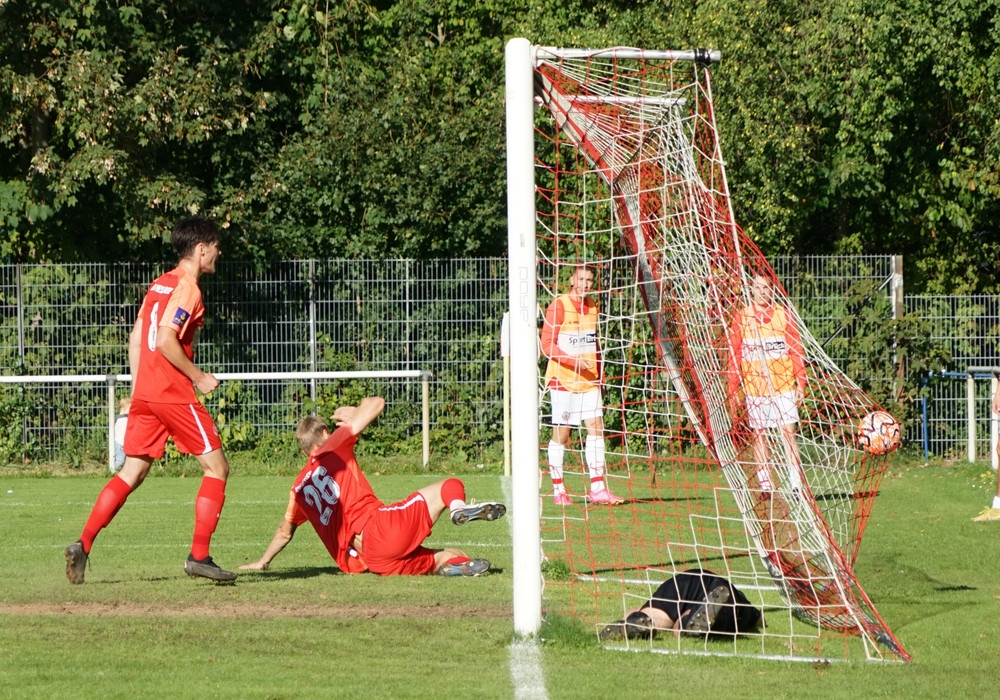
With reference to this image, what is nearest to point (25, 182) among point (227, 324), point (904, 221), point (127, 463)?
point (227, 324)

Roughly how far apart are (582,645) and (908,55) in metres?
14.0

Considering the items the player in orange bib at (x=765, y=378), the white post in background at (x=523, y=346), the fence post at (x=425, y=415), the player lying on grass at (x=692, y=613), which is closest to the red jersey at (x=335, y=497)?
the white post in background at (x=523, y=346)

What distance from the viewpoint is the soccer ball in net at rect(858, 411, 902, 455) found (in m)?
6.30

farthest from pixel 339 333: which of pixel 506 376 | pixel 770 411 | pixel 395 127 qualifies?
pixel 770 411

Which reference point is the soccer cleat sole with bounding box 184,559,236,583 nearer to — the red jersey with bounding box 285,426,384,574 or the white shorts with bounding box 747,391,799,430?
the red jersey with bounding box 285,426,384,574

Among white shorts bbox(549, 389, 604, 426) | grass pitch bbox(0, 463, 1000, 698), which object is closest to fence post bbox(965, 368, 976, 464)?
grass pitch bbox(0, 463, 1000, 698)

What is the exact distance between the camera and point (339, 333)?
15938mm

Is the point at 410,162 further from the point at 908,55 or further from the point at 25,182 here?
the point at 908,55

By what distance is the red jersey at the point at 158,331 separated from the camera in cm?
736

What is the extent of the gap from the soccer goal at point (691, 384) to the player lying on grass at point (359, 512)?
79 cm

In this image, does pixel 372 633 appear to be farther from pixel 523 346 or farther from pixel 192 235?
pixel 192 235

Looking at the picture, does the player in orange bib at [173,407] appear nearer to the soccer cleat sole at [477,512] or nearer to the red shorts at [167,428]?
the red shorts at [167,428]

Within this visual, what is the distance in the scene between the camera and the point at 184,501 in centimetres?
1222

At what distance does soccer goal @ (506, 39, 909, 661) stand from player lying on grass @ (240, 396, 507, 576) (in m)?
0.79
